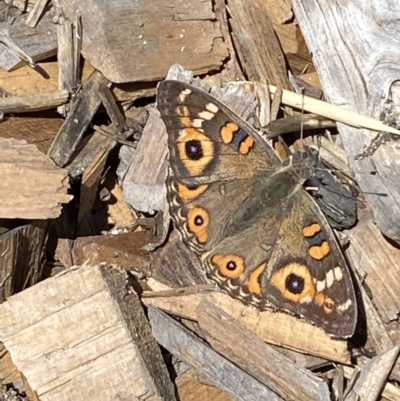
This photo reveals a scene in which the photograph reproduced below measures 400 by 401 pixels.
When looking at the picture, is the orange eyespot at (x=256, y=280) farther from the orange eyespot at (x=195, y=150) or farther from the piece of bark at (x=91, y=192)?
the piece of bark at (x=91, y=192)

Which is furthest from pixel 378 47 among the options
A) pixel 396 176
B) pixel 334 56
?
pixel 396 176

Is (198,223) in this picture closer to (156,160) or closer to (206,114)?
(156,160)

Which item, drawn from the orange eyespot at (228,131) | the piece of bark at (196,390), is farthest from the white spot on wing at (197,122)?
the piece of bark at (196,390)

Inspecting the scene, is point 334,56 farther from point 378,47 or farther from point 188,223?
point 188,223

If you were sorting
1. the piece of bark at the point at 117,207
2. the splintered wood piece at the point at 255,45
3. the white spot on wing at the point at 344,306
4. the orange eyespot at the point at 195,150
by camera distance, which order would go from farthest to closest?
the piece of bark at the point at 117,207 < the splintered wood piece at the point at 255,45 < the orange eyespot at the point at 195,150 < the white spot on wing at the point at 344,306

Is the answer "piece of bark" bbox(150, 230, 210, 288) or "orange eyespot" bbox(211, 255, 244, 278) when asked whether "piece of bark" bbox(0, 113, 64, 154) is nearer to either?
"piece of bark" bbox(150, 230, 210, 288)

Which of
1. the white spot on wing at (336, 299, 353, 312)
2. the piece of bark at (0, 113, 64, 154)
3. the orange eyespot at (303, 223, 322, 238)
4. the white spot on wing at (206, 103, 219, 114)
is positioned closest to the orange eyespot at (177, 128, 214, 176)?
the white spot on wing at (206, 103, 219, 114)
